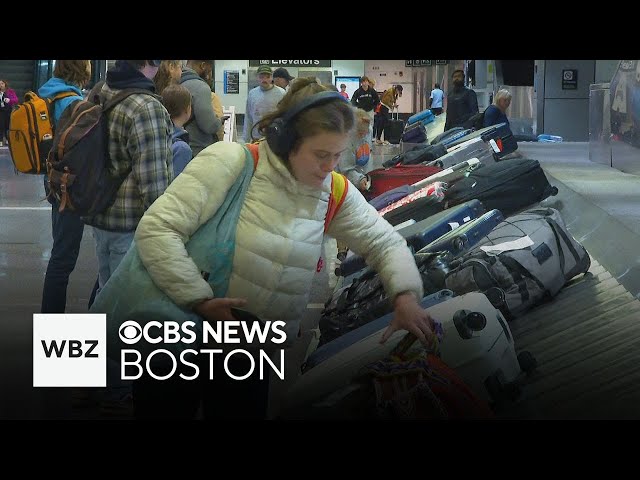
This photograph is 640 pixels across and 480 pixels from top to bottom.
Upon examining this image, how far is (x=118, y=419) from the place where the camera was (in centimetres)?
365

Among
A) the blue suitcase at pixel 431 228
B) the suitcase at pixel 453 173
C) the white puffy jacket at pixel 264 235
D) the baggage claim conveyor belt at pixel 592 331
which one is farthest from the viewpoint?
the suitcase at pixel 453 173

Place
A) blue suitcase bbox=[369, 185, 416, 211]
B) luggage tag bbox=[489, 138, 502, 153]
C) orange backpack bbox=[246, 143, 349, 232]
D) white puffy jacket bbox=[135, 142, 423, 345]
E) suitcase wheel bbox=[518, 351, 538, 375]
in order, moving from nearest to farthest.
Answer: white puffy jacket bbox=[135, 142, 423, 345]
orange backpack bbox=[246, 143, 349, 232]
suitcase wheel bbox=[518, 351, 538, 375]
blue suitcase bbox=[369, 185, 416, 211]
luggage tag bbox=[489, 138, 502, 153]

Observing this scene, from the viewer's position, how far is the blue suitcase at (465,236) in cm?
497

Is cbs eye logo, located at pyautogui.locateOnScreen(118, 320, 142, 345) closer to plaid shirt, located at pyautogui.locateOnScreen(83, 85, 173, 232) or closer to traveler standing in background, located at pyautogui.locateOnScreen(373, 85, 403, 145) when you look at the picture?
plaid shirt, located at pyautogui.locateOnScreen(83, 85, 173, 232)

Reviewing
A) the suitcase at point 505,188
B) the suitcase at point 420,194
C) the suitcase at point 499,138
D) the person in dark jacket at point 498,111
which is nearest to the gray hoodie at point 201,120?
the suitcase at point 420,194

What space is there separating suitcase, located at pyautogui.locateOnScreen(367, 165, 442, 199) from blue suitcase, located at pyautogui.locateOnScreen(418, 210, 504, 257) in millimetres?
2521

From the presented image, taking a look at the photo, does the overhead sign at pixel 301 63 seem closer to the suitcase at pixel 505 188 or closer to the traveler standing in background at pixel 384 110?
the traveler standing in background at pixel 384 110

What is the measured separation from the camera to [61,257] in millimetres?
4504

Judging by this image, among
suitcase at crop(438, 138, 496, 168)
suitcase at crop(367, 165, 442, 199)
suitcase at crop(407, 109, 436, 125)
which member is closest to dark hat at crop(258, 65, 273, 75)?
suitcase at crop(367, 165, 442, 199)

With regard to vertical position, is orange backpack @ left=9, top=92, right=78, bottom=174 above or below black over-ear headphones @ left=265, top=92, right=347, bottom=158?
below

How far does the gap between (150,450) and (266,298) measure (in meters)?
0.79

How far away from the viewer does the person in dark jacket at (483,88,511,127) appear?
9.92 m

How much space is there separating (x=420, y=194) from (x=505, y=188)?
0.45m

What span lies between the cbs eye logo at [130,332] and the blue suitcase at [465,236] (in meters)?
2.00
